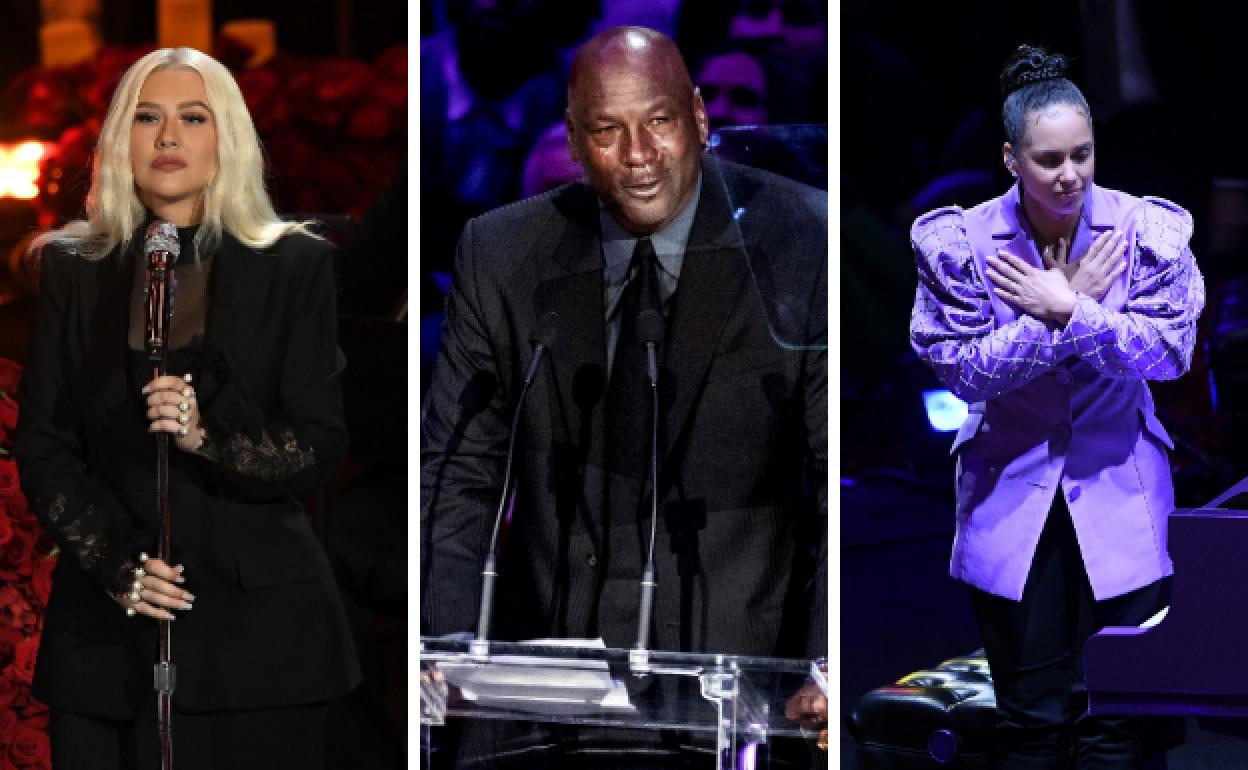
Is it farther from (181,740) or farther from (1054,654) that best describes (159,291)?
(1054,654)

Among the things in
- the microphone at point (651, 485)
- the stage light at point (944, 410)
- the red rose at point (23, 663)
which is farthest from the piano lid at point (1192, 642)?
the red rose at point (23, 663)

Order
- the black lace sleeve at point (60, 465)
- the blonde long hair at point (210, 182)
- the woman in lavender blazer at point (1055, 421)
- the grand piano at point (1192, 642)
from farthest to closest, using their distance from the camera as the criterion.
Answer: the blonde long hair at point (210, 182) < the black lace sleeve at point (60, 465) < the woman in lavender blazer at point (1055, 421) < the grand piano at point (1192, 642)

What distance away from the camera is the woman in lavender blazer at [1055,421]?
4379 mm

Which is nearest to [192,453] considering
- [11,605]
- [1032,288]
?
[11,605]

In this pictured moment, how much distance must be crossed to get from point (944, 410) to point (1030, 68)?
940 mm

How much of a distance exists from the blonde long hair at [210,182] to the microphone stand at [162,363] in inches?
12.7

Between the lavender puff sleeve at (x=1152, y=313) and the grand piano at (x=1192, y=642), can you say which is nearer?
the grand piano at (x=1192, y=642)

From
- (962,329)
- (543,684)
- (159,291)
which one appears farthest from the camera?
(962,329)

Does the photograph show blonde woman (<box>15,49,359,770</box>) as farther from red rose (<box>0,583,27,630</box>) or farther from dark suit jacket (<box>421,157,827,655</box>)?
dark suit jacket (<box>421,157,827,655</box>)

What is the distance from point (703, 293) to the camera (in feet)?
15.4

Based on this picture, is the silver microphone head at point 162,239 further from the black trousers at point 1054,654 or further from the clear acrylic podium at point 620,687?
the black trousers at point 1054,654

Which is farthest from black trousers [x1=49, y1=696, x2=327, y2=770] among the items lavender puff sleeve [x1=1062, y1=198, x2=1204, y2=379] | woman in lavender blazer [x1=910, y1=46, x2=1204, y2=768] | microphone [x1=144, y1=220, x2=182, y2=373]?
lavender puff sleeve [x1=1062, y1=198, x2=1204, y2=379]

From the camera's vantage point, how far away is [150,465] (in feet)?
15.0

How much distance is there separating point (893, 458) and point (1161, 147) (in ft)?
3.55
